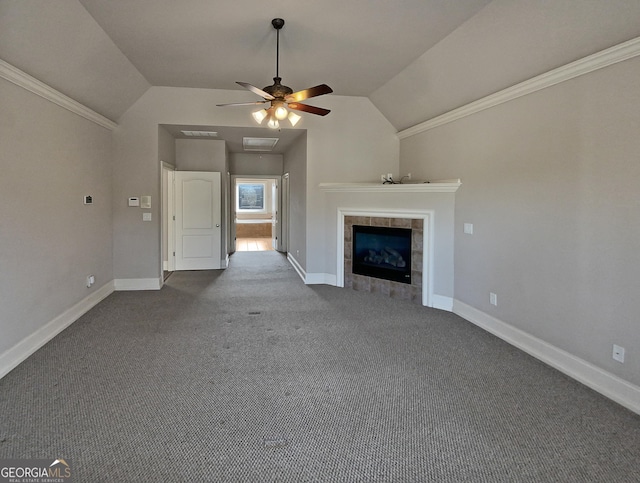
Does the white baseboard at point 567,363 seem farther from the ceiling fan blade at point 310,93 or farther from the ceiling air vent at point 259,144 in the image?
the ceiling air vent at point 259,144

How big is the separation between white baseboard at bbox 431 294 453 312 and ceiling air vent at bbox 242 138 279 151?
13.4 ft

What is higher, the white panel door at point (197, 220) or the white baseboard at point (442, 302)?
the white panel door at point (197, 220)

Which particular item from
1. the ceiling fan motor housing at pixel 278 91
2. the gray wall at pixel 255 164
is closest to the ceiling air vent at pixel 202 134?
the gray wall at pixel 255 164

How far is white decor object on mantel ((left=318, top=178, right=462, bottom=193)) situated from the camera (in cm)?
473

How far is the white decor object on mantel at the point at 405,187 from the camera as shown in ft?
15.5

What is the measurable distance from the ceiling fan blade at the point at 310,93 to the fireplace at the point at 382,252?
259 cm

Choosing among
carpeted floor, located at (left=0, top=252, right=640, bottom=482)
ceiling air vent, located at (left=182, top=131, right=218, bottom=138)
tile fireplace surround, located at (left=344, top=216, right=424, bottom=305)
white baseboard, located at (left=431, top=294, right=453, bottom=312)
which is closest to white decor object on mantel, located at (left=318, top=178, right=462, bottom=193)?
tile fireplace surround, located at (left=344, top=216, right=424, bottom=305)

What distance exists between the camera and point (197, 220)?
7379mm

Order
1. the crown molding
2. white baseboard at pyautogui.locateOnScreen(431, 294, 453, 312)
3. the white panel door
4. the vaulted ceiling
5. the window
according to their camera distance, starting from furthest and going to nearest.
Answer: the window
the white panel door
white baseboard at pyautogui.locateOnScreen(431, 294, 453, 312)
the crown molding
the vaulted ceiling

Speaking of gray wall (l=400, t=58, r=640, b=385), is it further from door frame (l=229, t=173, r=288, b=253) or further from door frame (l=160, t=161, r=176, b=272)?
door frame (l=229, t=173, r=288, b=253)

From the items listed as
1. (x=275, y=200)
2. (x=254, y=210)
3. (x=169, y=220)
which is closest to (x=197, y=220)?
(x=169, y=220)

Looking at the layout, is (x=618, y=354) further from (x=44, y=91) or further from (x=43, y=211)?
(x=44, y=91)

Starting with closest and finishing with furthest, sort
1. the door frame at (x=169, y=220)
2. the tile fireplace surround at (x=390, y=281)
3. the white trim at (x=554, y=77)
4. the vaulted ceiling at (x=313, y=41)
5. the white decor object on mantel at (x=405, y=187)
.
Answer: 1. the white trim at (x=554, y=77)
2. the vaulted ceiling at (x=313, y=41)
3. the white decor object on mantel at (x=405, y=187)
4. the tile fireplace surround at (x=390, y=281)
5. the door frame at (x=169, y=220)

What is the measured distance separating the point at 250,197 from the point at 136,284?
9.37 m
